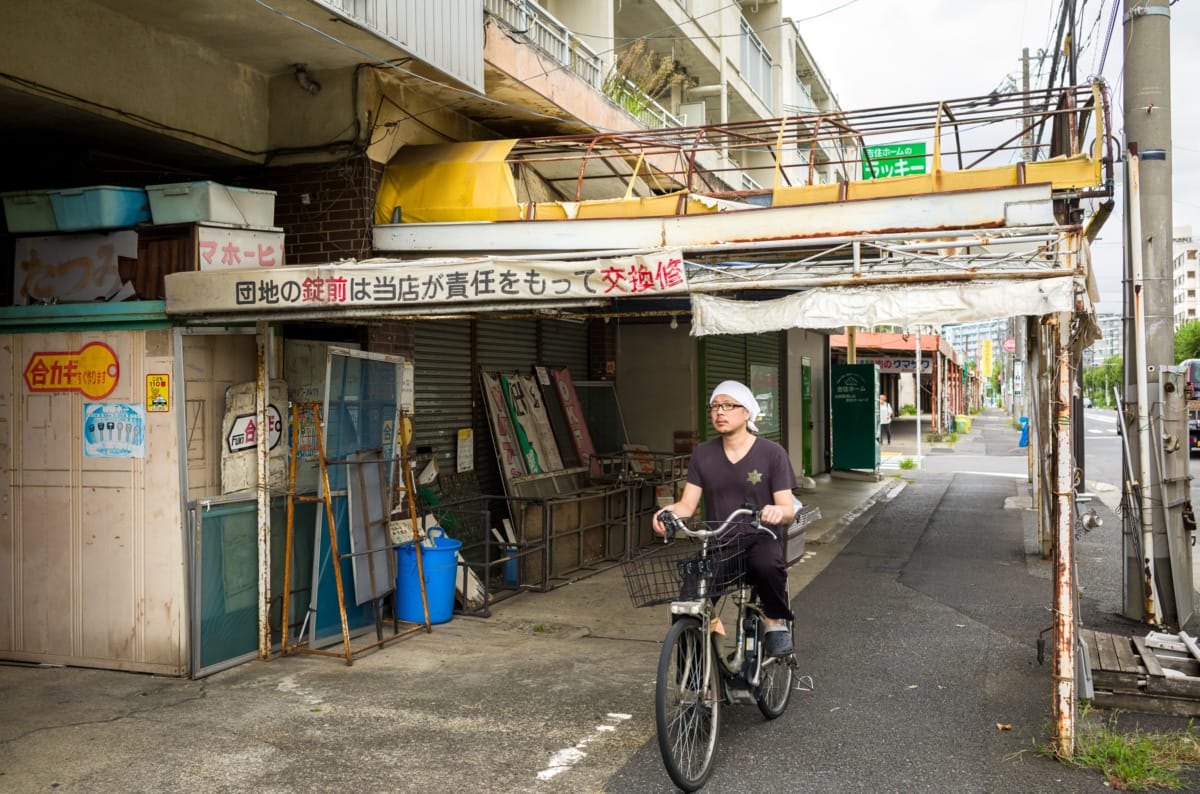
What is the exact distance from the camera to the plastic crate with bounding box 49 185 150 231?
6.79 m

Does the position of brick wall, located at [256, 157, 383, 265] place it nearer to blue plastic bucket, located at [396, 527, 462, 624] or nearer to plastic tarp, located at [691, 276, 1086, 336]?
blue plastic bucket, located at [396, 527, 462, 624]

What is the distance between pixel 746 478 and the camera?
17.3ft

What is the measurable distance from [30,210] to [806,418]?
50.7 feet

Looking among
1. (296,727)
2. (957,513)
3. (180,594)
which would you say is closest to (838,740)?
(296,727)

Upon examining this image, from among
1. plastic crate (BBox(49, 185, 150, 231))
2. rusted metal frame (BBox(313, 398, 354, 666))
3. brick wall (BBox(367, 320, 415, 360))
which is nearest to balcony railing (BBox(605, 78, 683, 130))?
brick wall (BBox(367, 320, 415, 360))

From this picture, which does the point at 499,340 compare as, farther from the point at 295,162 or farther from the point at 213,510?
the point at 213,510

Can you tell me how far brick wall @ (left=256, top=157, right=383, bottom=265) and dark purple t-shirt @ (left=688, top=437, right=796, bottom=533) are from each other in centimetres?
463

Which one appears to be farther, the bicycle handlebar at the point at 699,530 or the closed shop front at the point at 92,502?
the closed shop front at the point at 92,502

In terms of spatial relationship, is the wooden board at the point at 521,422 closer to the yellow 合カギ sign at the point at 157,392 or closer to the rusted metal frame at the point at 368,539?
the rusted metal frame at the point at 368,539

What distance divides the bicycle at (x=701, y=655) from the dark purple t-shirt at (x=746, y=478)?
196 millimetres

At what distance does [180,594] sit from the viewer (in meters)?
6.52

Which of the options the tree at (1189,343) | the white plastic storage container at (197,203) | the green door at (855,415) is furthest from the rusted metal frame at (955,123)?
the tree at (1189,343)

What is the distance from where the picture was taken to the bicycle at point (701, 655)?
4.59 metres

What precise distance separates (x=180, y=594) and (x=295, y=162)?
4171 mm
